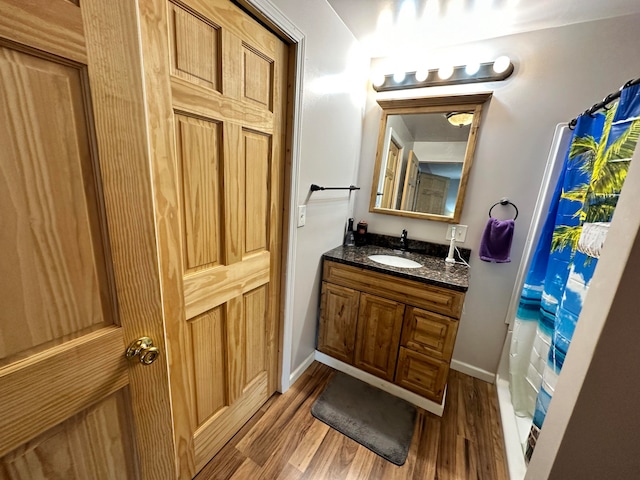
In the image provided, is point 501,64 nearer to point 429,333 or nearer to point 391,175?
point 391,175

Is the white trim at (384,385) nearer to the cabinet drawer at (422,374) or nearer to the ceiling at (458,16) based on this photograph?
the cabinet drawer at (422,374)

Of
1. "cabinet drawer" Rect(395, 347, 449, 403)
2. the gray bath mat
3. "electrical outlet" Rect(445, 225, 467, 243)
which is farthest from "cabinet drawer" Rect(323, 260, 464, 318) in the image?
the gray bath mat

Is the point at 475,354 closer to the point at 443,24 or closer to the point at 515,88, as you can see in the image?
the point at 515,88

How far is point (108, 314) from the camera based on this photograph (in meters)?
0.55

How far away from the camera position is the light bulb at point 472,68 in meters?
1.54

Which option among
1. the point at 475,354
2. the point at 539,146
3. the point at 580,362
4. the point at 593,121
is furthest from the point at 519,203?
the point at 580,362

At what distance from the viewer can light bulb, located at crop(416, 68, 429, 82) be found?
165 cm

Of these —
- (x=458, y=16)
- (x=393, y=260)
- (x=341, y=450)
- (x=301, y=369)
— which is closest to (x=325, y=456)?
(x=341, y=450)

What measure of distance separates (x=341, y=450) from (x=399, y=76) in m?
2.35

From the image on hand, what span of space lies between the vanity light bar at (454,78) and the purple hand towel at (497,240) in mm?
894

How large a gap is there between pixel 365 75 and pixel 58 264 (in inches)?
79.7

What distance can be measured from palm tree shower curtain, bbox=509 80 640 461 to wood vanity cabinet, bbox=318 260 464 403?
0.42 metres

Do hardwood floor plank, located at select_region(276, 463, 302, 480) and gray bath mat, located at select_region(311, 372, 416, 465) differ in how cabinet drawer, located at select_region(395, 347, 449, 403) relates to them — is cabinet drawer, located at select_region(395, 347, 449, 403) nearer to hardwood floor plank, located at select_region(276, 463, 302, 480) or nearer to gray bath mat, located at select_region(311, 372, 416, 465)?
gray bath mat, located at select_region(311, 372, 416, 465)

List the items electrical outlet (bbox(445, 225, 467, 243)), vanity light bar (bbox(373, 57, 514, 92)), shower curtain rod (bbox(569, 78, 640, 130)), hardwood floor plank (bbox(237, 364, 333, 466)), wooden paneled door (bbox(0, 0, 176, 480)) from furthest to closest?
electrical outlet (bbox(445, 225, 467, 243)) → vanity light bar (bbox(373, 57, 514, 92)) → hardwood floor plank (bbox(237, 364, 333, 466)) → shower curtain rod (bbox(569, 78, 640, 130)) → wooden paneled door (bbox(0, 0, 176, 480))
